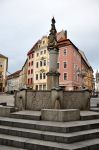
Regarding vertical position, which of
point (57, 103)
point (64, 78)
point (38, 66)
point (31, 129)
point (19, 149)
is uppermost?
point (38, 66)

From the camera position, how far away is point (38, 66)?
60.5 meters

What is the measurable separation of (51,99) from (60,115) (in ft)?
6.72

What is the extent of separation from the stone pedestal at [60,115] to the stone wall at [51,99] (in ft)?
5.28

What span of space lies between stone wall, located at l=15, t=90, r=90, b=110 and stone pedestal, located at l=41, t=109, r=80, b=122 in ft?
5.28

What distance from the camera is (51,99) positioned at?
981 centimetres

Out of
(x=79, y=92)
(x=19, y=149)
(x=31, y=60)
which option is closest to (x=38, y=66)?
(x=31, y=60)

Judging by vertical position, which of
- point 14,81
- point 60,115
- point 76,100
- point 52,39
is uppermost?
point 14,81

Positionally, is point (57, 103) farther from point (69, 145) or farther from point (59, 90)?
point (69, 145)

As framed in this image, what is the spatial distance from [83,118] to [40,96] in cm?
258

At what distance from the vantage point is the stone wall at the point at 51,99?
973cm

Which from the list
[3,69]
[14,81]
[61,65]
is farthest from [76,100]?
[14,81]

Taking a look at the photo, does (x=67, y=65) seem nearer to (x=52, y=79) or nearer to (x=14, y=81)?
(x=52, y=79)

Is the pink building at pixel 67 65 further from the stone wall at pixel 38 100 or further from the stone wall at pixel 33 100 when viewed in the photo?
the stone wall at pixel 38 100

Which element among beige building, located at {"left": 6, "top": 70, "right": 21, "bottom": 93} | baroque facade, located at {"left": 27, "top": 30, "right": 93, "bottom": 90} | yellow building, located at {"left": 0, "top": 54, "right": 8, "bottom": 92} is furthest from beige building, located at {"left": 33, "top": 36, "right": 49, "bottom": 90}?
beige building, located at {"left": 6, "top": 70, "right": 21, "bottom": 93}
